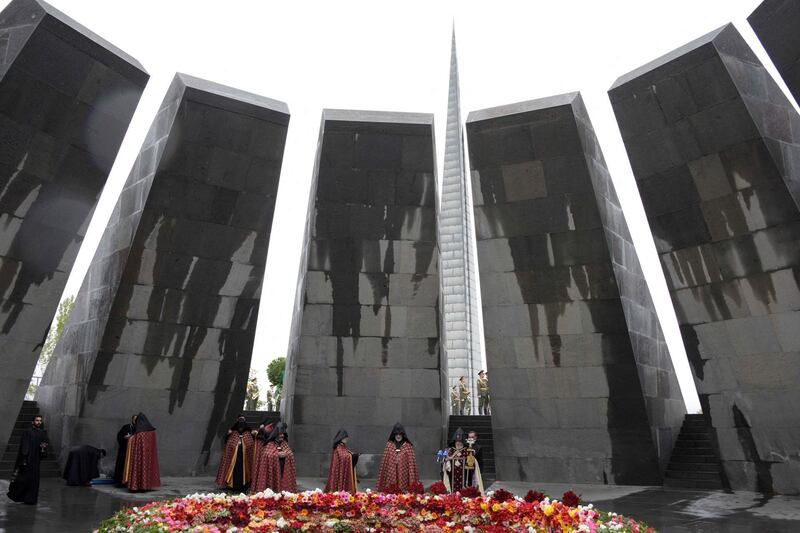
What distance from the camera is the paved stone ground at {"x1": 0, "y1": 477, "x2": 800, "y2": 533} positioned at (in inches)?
367

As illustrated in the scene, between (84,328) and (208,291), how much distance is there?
3228 mm

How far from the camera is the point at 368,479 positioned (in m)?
16.0

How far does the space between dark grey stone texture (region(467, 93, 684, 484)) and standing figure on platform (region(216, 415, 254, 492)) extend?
6358 mm

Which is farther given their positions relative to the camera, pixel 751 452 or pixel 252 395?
pixel 252 395

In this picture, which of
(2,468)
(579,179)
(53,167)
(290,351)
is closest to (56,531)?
(2,468)

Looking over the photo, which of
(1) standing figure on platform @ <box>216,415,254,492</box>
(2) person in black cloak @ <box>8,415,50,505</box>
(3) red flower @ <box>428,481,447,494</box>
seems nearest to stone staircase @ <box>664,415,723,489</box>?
(3) red flower @ <box>428,481,447,494</box>

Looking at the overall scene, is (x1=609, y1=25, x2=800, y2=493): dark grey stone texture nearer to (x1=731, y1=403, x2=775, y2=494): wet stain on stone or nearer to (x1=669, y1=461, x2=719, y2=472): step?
(x1=731, y1=403, x2=775, y2=494): wet stain on stone

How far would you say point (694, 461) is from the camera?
51.4ft

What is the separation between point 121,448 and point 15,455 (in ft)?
8.45

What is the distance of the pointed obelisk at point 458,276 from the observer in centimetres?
5175

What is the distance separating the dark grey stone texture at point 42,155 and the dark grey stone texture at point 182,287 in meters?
1.96

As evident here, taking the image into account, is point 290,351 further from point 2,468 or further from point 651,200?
point 651,200

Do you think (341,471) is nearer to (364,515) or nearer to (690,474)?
(364,515)

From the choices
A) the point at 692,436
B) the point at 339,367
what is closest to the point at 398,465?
the point at 339,367
